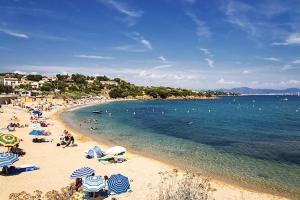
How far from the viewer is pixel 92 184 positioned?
1741cm

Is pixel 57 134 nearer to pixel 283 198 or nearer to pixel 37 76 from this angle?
pixel 283 198

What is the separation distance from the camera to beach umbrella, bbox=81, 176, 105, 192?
1722 centimetres

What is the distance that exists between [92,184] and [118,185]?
5.89 ft

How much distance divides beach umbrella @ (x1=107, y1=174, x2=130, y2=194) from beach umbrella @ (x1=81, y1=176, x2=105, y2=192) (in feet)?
3.38

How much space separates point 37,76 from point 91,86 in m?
43.0

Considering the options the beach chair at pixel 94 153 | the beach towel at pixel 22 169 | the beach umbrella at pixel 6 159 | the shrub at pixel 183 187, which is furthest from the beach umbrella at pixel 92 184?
the beach chair at pixel 94 153

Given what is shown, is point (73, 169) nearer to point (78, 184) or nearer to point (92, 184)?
point (78, 184)

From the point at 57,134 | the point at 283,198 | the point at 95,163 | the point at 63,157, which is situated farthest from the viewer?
the point at 57,134

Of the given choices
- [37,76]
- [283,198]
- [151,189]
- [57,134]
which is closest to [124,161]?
[151,189]

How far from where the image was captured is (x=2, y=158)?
20.5 m

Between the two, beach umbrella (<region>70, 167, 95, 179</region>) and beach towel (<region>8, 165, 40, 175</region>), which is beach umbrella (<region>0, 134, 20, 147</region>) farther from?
beach umbrella (<region>70, 167, 95, 179</region>)

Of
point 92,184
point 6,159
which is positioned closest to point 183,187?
point 92,184

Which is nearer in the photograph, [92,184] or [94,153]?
[92,184]

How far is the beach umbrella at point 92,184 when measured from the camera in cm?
1722
